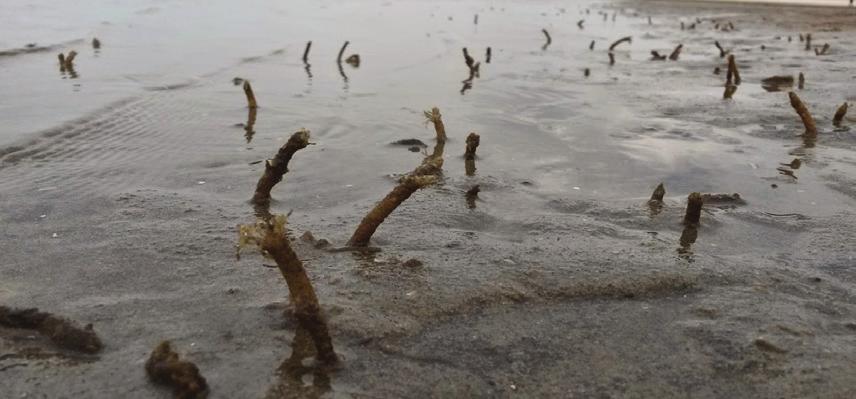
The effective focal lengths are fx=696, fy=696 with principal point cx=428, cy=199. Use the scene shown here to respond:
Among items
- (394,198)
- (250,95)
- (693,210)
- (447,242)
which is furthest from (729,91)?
(394,198)

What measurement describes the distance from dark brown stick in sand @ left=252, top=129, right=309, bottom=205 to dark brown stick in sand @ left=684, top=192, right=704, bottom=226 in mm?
2740

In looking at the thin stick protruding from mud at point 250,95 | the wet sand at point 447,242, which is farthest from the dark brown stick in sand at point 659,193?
the thin stick protruding from mud at point 250,95

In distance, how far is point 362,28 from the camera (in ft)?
71.8

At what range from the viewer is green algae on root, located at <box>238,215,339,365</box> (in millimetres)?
2559

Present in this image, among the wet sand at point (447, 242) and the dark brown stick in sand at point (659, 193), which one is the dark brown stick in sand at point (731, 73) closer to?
the wet sand at point (447, 242)

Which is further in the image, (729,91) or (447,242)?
(729,91)

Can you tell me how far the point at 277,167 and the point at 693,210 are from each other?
305 cm

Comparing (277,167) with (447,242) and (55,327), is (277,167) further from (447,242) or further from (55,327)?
(55,327)

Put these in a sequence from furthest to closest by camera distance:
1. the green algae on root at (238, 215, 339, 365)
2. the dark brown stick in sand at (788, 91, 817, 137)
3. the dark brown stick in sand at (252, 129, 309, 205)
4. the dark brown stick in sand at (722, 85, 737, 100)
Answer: the dark brown stick in sand at (722, 85, 737, 100) → the dark brown stick in sand at (788, 91, 817, 137) → the dark brown stick in sand at (252, 129, 309, 205) → the green algae on root at (238, 215, 339, 365)

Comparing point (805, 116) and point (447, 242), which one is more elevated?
point (805, 116)

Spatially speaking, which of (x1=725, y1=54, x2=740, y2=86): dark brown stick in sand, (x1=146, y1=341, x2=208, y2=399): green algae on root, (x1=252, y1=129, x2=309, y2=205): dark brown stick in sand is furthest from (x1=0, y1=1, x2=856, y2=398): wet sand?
(x1=725, y1=54, x2=740, y2=86): dark brown stick in sand

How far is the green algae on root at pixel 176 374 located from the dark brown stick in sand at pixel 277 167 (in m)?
1.89

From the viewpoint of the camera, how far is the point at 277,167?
16.9ft

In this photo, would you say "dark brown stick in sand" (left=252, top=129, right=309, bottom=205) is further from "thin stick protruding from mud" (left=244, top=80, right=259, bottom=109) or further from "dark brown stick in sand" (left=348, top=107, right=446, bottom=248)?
"thin stick protruding from mud" (left=244, top=80, right=259, bottom=109)
